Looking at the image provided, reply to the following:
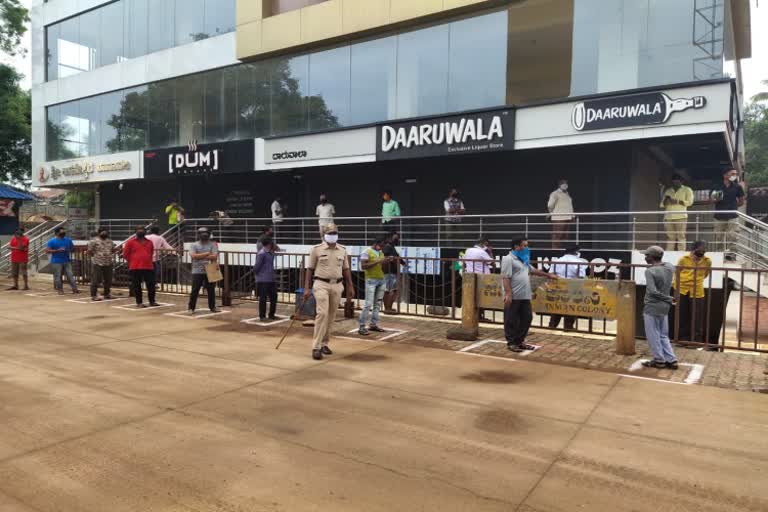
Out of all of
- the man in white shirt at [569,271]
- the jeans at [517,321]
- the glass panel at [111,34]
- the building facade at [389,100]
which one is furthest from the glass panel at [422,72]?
the glass panel at [111,34]

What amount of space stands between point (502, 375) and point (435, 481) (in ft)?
11.1

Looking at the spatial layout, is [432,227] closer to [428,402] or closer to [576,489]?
[428,402]

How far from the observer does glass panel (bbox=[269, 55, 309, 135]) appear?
65.0ft

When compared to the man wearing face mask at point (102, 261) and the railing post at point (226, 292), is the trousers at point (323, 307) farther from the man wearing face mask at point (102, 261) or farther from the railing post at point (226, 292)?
the man wearing face mask at point (102, 261)

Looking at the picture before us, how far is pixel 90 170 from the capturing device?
Answer: 1045 inches

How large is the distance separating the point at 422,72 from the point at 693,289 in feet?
35.9

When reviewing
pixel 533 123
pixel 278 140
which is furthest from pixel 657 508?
pixel 278 140

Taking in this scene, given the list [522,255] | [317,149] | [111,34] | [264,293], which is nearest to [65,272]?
[264,293]

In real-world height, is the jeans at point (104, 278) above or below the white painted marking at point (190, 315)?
above

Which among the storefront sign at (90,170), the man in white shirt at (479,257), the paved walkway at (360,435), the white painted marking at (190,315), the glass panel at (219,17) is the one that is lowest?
the white painted marking at (190,315)

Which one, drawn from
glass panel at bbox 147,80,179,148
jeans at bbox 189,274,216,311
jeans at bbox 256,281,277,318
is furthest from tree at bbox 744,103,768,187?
jeans at bbox 189,274,216,311

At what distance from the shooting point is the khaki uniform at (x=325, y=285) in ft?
26.6

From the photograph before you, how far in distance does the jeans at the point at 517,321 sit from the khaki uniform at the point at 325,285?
273cm

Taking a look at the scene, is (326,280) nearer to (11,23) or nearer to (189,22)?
(189,22)
